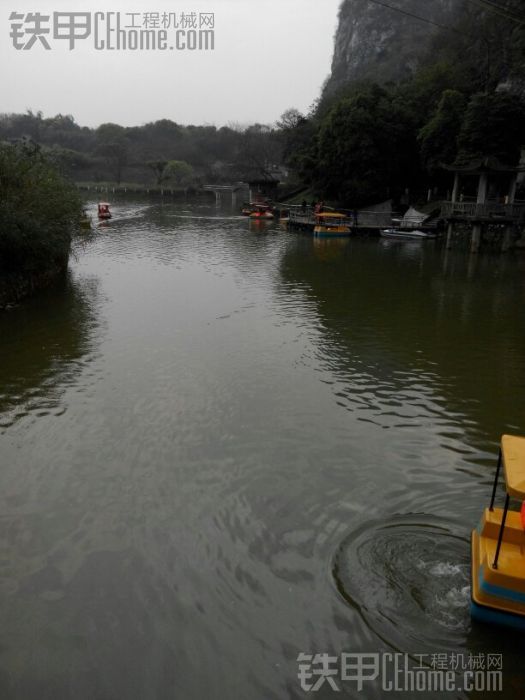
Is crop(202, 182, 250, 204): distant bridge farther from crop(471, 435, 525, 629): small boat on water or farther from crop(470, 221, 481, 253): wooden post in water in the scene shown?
crop(471, 435, 525, 629): small boat on water

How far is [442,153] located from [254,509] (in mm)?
46867

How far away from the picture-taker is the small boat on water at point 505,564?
5934 millimetres

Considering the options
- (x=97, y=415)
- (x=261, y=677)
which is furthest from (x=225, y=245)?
(x=261, y=677)

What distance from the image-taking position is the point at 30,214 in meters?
20.8

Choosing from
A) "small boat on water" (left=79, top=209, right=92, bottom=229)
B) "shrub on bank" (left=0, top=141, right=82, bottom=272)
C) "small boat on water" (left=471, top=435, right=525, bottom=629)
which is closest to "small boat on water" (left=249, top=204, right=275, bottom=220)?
"small boat on water" (left=79, top=209, right=92, bottom=229)

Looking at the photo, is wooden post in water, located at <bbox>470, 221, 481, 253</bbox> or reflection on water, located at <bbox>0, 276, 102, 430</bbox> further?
wooden post in water, located at <bbox>470, 221, 481, 253</bbox>

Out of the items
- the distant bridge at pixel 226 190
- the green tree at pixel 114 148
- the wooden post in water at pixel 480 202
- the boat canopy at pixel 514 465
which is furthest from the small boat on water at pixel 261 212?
the green tree at pixel 114 148

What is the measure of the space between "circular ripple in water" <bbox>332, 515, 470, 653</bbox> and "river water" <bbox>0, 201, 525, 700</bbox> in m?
0.03

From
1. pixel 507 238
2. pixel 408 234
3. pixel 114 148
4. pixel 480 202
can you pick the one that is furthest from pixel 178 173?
pixel 507 238

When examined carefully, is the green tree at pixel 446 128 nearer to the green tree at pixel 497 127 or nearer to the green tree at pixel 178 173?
the green tree at pixel 497 127

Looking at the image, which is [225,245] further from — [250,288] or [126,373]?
[126,373]

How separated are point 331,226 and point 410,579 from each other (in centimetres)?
4339

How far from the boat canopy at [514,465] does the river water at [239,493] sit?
6.31 ft

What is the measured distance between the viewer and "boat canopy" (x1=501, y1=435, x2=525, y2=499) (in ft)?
18.9
